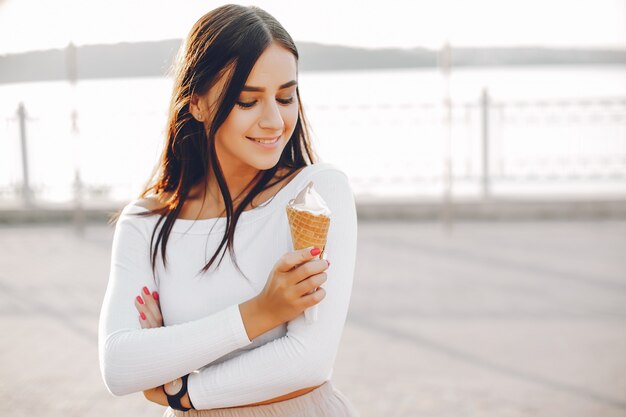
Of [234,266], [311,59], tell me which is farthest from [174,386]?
[311,59]

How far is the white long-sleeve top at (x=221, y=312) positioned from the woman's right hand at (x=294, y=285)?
0.08 metres

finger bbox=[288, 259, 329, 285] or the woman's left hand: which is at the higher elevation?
finger bbox=[288, 259, 329, 285]

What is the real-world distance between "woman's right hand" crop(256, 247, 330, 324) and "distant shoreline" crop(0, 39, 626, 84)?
604cm

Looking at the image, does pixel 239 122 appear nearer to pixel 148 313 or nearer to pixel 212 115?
pixel 212 115

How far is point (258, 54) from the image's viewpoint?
4.72ft

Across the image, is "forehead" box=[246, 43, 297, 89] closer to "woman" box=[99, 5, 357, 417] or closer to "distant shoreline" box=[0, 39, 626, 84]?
"woman" box=[99, 5, 357, 417]

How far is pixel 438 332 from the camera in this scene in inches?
157

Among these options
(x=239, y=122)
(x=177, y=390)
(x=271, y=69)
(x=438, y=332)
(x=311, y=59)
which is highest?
(x=311, y=59)

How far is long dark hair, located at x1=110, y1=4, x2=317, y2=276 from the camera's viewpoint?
1.44 m

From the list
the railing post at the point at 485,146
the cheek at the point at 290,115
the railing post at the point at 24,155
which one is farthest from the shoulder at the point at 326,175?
the railing post at the point at 24,155

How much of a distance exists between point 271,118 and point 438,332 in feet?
9.12

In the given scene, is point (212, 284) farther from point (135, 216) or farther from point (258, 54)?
point (258, 54)

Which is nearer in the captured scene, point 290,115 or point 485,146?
point 290,115

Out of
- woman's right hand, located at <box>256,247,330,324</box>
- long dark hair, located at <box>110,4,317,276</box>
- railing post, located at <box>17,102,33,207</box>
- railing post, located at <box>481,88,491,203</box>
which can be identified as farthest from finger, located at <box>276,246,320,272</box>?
railing post, located at <box>17,102,33,207</box>
